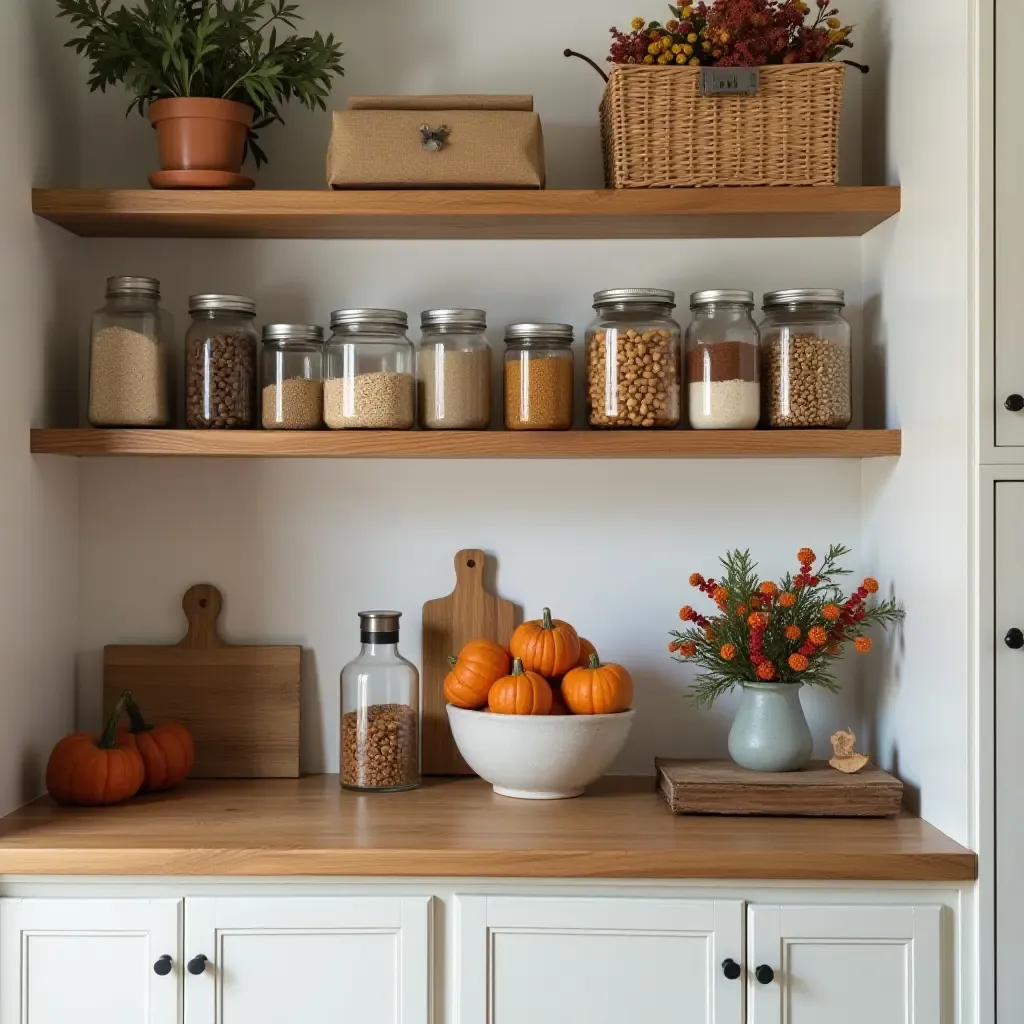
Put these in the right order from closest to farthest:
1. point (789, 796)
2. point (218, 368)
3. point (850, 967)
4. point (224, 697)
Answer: point (850, 967)
point (789, 796)
point (218, 368)
point (224, 697)

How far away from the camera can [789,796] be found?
1.90m

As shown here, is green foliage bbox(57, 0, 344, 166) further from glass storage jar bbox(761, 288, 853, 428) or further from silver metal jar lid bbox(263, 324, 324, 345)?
glass storage jar bbox(761, 288, 853, 428)

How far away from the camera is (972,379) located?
1.68m

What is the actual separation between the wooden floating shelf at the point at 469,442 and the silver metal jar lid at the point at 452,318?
185mm

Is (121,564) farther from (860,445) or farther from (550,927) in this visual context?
(860,445)

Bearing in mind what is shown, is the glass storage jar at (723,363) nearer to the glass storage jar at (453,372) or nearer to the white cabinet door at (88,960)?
the glass storage jar at (453,372)

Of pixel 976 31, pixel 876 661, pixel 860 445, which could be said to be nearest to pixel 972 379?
pixel 860 445

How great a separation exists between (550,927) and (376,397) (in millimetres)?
852

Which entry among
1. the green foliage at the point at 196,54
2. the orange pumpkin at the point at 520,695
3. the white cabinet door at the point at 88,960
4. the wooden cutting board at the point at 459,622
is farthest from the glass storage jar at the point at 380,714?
the green foliage at the point at 196,54

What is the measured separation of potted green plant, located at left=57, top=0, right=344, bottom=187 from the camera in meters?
1.97

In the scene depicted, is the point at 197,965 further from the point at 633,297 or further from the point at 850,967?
the point at 633,297

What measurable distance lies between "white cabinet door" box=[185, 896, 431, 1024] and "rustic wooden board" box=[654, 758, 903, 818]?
1.49 feet

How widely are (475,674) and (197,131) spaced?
998 mm

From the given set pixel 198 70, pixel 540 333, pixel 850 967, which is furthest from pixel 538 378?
pixel 850 967
